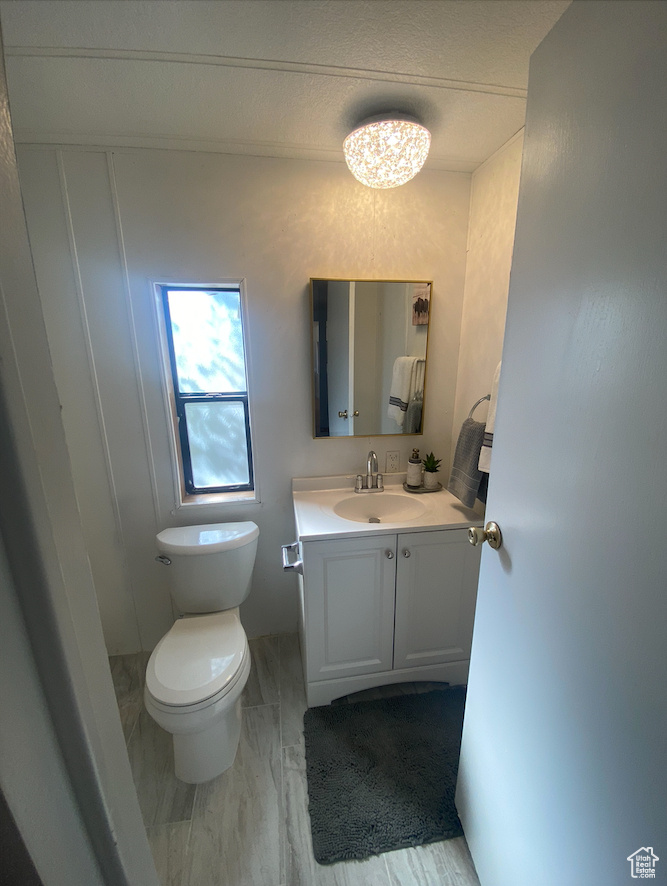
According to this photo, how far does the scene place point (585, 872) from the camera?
0.60 meters

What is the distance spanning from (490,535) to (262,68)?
1.42m

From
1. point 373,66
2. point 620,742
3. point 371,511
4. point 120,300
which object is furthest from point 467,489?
point 120,300

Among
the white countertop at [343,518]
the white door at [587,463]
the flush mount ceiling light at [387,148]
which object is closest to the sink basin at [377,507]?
the white countertop at [343,518]

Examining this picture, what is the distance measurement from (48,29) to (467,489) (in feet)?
5.99

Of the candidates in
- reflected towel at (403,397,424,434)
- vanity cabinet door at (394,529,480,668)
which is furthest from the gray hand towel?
reflected towel at (403,397,424,434)

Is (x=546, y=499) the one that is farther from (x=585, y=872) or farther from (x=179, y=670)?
(x=179, y=670)

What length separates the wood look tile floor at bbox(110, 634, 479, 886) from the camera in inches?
39.6

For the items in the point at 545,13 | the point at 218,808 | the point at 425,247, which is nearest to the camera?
the point at 545,13

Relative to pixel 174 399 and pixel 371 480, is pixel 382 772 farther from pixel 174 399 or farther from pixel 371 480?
pixel 174 399

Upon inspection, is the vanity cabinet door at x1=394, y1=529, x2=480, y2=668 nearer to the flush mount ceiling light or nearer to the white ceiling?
the flush mount ceiling light

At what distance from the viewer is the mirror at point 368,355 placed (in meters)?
1.55

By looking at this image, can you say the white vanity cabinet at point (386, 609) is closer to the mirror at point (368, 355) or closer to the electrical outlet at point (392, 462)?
the electrical outlet at point (392, 462)

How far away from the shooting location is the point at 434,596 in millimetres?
1466

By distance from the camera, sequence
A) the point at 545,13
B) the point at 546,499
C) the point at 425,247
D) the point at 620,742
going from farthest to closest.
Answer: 1. the point at 425,247
2. the point at 545,13
3. the point at 546,499
4. the point at 620,742
